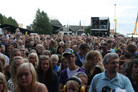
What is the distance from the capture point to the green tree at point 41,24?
6062 centimetres

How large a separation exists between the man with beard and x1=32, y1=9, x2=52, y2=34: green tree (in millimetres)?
58053

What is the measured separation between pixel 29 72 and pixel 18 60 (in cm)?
129

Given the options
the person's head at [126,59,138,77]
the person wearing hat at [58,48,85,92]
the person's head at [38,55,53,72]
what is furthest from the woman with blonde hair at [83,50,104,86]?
the person's head at [38,55,53,72]

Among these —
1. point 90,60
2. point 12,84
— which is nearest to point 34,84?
point 12,84

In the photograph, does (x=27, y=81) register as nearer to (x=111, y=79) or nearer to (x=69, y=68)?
(x=111, y=79)

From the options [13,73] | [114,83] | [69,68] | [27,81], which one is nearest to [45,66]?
[69,68]

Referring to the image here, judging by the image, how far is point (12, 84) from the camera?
3594mm

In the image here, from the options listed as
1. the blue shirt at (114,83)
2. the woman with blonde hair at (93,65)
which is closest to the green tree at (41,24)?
the woman with blonde hair at (93,65)

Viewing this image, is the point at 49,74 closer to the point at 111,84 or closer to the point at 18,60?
the point at 18,60

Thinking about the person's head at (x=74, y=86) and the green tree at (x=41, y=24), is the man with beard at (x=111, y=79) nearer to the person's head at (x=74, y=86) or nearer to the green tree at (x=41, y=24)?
the person's head at (x=74, y=86)

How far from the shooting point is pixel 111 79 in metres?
2.77

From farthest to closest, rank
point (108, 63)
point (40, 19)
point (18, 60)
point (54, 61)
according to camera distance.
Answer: point (40, 19) → point (54, 61) → point (18, 60) → point (108, 63)

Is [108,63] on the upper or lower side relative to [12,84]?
upper

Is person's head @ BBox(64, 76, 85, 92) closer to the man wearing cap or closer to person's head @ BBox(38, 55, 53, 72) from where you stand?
person's head @ BBox(38, 55, 53, 72)
